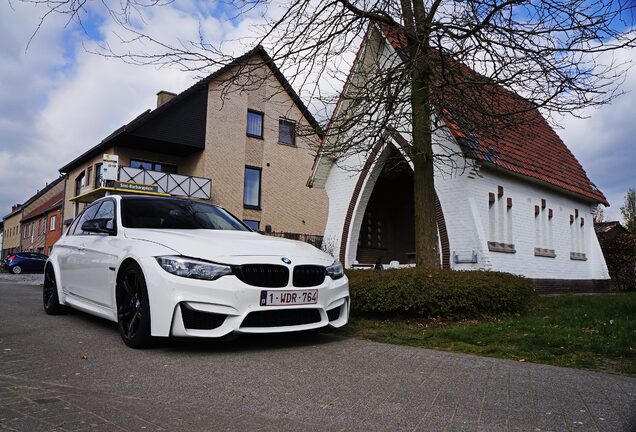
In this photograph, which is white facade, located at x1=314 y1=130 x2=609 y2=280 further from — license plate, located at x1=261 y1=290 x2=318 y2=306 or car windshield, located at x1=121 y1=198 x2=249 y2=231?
license plate, located at x1=261 y1=290 x2=318 y2=306

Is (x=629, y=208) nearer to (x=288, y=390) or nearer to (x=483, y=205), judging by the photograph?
(x=483, y=205)

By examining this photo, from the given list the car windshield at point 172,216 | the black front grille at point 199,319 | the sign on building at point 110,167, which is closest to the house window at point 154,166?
the sign on building at point 110,167

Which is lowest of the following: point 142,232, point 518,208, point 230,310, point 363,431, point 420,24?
point 363,431

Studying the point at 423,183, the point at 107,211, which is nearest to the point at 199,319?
the point at 107,211

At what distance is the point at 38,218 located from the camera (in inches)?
2108

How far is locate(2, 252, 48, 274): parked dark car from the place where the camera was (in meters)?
35.8

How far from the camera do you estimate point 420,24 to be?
8.38 meters

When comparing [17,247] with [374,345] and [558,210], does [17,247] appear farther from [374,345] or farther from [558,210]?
[374,345]

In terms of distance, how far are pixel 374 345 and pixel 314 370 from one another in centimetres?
144

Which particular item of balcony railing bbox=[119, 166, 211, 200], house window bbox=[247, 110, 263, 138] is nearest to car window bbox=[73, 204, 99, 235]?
balcony railing bbox=[119, 166, 211, 200]

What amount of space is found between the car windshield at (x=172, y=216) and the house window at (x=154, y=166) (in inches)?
941

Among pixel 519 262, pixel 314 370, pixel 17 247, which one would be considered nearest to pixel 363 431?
pixel 314 370

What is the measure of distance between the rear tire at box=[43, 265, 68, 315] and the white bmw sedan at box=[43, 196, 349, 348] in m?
1.01

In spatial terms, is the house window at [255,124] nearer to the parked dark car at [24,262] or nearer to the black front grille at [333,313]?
the parked dark car at [24,262]
